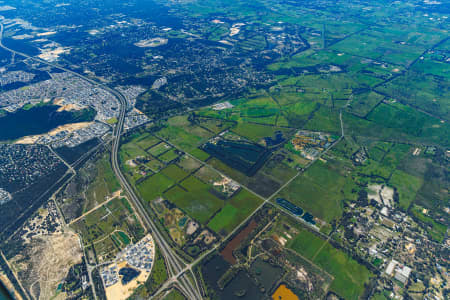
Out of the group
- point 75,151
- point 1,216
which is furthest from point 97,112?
point 1,216

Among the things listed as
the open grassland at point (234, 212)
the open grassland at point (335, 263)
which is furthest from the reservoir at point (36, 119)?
the open grassland at point (335, 263)

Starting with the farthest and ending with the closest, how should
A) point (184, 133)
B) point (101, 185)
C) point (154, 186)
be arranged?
point (184, 133), point (101, 185), point (154, 186)

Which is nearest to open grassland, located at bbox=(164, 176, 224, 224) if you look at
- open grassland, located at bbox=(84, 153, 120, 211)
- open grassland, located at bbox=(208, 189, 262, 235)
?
open grassland, located at bbox=(208, 189, 262, 235)

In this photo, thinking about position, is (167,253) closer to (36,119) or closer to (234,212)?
(234,212)

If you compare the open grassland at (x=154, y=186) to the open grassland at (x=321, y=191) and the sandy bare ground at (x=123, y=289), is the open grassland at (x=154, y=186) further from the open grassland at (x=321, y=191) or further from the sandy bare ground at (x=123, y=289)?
the open grassland at (x=321, y=191)

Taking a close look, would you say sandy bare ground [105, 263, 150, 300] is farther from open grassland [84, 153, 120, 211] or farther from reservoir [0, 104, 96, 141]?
reservoir [0, 104, 96, 141]

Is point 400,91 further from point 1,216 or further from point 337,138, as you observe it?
point 1,216

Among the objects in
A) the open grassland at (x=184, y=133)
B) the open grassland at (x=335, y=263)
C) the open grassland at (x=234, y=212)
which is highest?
the open grassland at (x=184, y=133)

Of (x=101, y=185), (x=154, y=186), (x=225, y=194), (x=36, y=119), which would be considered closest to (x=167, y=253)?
(x=225, y=194)
